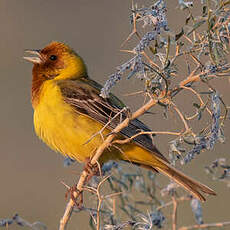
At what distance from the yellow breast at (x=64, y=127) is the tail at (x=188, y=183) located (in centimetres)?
49

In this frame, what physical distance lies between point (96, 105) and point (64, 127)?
292mm

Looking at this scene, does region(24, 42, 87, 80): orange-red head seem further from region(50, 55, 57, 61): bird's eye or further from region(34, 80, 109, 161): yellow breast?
region(34, 80, 109, 161): yellow breast

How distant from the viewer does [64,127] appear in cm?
471

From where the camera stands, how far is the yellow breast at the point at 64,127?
4.70m

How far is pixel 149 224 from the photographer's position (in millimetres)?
3010

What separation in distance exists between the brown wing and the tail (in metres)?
0.10

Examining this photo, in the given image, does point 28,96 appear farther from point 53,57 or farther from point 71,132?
point 71,132

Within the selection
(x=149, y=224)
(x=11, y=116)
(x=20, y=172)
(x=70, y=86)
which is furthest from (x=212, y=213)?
(x=11, y=116)

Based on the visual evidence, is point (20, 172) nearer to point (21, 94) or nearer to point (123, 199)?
point (21, 94)

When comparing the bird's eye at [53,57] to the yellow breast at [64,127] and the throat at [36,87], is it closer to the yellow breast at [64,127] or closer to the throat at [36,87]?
the throat at [36,87]

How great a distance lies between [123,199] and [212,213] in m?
3.12

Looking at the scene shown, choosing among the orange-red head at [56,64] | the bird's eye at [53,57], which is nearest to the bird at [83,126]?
the orange-red head at [56,64]

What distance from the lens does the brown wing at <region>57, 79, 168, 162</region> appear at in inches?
183

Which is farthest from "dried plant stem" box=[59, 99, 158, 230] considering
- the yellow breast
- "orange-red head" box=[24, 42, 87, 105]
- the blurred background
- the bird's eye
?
the bird's eye
